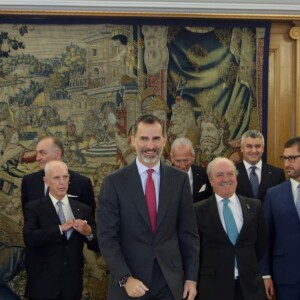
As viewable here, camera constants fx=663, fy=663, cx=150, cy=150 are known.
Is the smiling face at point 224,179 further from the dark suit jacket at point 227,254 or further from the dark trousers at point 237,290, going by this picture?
the dark trousers at point 237,290

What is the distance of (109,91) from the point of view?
6688mm

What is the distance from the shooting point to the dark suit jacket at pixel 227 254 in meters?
4.63

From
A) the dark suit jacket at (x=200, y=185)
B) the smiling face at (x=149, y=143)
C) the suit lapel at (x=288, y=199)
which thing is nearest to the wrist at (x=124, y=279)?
the smiling face at (x=149, y=143)

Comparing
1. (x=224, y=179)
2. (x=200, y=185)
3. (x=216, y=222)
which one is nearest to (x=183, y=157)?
(x=200, y=185)

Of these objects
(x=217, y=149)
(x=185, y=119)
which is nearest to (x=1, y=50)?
(x=185, y=119)

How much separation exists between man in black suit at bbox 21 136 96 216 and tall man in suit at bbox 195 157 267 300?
1094mm

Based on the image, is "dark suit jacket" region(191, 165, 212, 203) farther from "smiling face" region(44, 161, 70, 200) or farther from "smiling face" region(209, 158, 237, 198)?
"smiling face" region(44, 161, 70, 200)

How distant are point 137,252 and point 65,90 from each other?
320 centimetres

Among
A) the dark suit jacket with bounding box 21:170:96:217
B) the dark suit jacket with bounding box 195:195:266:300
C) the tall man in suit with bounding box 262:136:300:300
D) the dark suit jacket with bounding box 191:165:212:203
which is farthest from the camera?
the dark suit jacket with bounding box 191:165:212:203

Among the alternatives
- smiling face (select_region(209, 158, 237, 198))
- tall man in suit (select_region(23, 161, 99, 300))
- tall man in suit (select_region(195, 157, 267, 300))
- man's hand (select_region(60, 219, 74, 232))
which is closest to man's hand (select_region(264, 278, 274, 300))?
tall man in suit (select_region(195, 157, 267, 300))

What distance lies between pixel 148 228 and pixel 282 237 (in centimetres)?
168

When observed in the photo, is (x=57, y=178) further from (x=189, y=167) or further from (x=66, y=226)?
(x=189, y=167)

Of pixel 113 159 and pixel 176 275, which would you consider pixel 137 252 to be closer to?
pixel 176 275

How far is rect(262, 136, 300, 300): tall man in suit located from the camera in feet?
16.5
